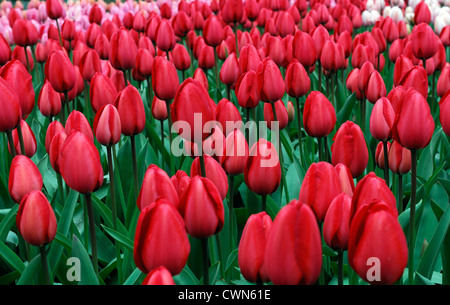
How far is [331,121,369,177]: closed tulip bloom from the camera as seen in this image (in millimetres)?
1680

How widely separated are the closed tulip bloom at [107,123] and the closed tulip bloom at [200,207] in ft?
2.20

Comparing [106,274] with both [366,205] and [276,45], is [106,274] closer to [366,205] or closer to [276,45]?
[366,205]

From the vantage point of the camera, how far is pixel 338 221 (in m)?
1.21

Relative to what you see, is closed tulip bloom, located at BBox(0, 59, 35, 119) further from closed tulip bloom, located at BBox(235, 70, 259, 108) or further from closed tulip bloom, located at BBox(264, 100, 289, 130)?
closed tulip bloom, located at BBox(264, 100, 289, 130)

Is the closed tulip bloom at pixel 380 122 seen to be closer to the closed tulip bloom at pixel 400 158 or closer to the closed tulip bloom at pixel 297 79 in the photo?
the closed tulip bloom at pixel 400 158

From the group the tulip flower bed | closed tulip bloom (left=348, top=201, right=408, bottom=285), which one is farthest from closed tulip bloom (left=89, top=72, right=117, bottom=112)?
closed tulip bloom (left=348, top=201, right=408, bottom=285)

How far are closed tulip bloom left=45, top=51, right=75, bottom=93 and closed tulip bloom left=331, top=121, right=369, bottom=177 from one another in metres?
1.24

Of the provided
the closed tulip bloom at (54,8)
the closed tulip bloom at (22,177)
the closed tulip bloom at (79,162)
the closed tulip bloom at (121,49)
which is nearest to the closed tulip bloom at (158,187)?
the closed tulip bloom at (79,162)

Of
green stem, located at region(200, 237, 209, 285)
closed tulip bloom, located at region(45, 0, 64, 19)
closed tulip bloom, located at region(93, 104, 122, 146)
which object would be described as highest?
closed tulip bloom, located at region(45, 0, 64, 19)

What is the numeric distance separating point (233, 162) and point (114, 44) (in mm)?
1381

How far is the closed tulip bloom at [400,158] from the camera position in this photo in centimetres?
192

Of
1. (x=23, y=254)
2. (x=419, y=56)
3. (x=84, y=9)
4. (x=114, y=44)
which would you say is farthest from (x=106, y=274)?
(x=84, y=9)

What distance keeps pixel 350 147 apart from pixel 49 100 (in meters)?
1.47
